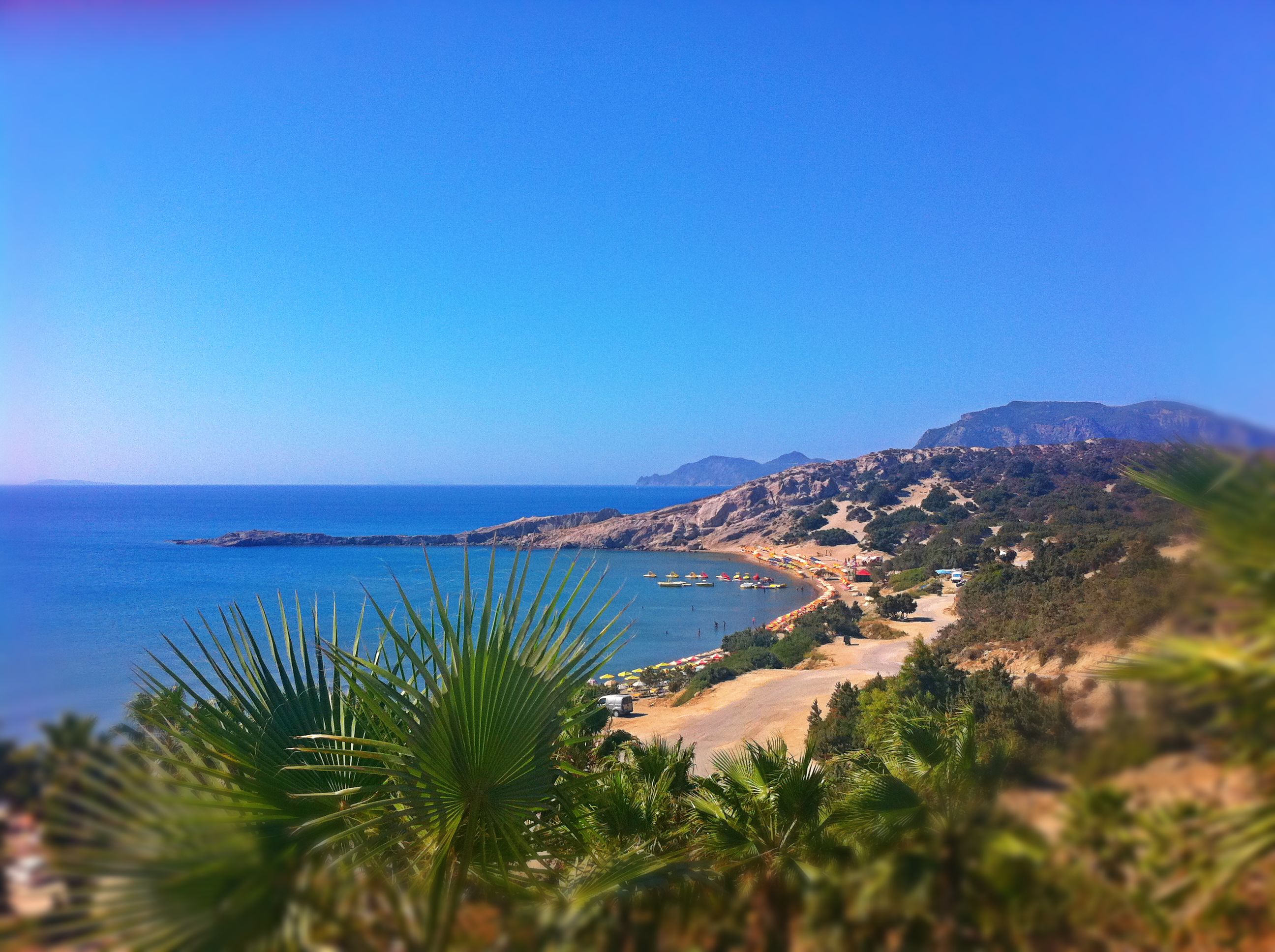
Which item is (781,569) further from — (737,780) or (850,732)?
(737,780)

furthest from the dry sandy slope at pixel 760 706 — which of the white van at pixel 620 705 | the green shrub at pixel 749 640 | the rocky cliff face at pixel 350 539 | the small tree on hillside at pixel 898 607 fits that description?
the rocky cliff face at pixel 350 539

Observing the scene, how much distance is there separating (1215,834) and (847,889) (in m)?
0.73

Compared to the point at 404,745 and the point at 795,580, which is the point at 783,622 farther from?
the point at 404,745

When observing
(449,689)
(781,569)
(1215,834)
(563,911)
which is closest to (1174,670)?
(1215,834)

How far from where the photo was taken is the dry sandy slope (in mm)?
22297

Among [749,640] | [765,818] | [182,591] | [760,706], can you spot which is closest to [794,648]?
[749,640]

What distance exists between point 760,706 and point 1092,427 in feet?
220

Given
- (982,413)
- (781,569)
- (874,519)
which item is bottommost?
(781,569)

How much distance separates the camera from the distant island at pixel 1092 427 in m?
2.01

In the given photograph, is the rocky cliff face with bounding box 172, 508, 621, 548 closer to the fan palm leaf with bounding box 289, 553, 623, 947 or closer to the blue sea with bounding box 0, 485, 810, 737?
the blue sea with bounding box 0, 485, 810, 737

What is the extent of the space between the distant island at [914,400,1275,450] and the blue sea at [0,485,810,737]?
1.91 metres

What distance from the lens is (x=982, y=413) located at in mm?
146000

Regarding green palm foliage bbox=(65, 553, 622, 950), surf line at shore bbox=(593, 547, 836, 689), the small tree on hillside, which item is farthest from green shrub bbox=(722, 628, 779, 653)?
green palm foliage bbox=(65, 553, 622, 950)

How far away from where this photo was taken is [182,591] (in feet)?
211
